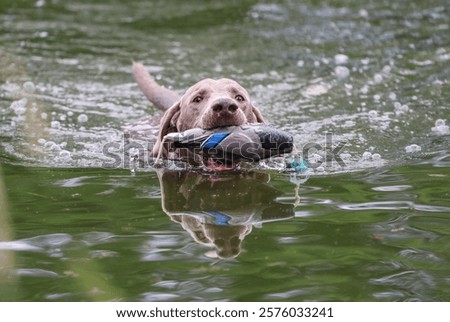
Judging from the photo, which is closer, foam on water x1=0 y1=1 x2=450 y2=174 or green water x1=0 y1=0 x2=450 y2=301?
green water x1=0 y1=0 x2=450 y2=301

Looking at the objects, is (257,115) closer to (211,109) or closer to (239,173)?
(239,173)

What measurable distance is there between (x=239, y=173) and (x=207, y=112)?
59cm

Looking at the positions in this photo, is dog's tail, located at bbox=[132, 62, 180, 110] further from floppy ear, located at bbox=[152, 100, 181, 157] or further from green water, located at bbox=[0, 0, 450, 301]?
floppy ear, located at bbox=[152, 100, 181, 157]

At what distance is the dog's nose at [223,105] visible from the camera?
230 inches

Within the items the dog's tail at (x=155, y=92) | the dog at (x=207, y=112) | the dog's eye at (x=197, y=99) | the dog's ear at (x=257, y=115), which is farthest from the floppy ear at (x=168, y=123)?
the dog's tail at (x=155, y=92)

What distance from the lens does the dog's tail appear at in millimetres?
7883

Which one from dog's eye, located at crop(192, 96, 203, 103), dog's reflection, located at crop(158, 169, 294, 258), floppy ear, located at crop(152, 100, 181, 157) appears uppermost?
dog's eye, located at crop(192, 96, 203, 103)

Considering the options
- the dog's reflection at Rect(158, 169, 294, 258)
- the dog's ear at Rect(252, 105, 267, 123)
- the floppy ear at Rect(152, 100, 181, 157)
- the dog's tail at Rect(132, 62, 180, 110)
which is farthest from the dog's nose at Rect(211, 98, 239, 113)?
the dog's tail at Rect(132, 62, 180, 110)

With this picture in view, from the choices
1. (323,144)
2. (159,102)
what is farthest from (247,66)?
(323,144)

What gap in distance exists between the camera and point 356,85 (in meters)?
9.02

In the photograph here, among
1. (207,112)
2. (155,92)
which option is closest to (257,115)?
(207,112)

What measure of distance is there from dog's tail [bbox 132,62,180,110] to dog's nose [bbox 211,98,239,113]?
1924mm

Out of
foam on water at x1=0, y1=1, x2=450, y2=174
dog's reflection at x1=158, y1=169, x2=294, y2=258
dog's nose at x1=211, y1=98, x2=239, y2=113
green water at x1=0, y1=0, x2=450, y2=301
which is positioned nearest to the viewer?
green water at x1=0, y1=0, x2=450, y2=301

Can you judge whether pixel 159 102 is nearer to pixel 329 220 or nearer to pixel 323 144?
pixel 323 144
